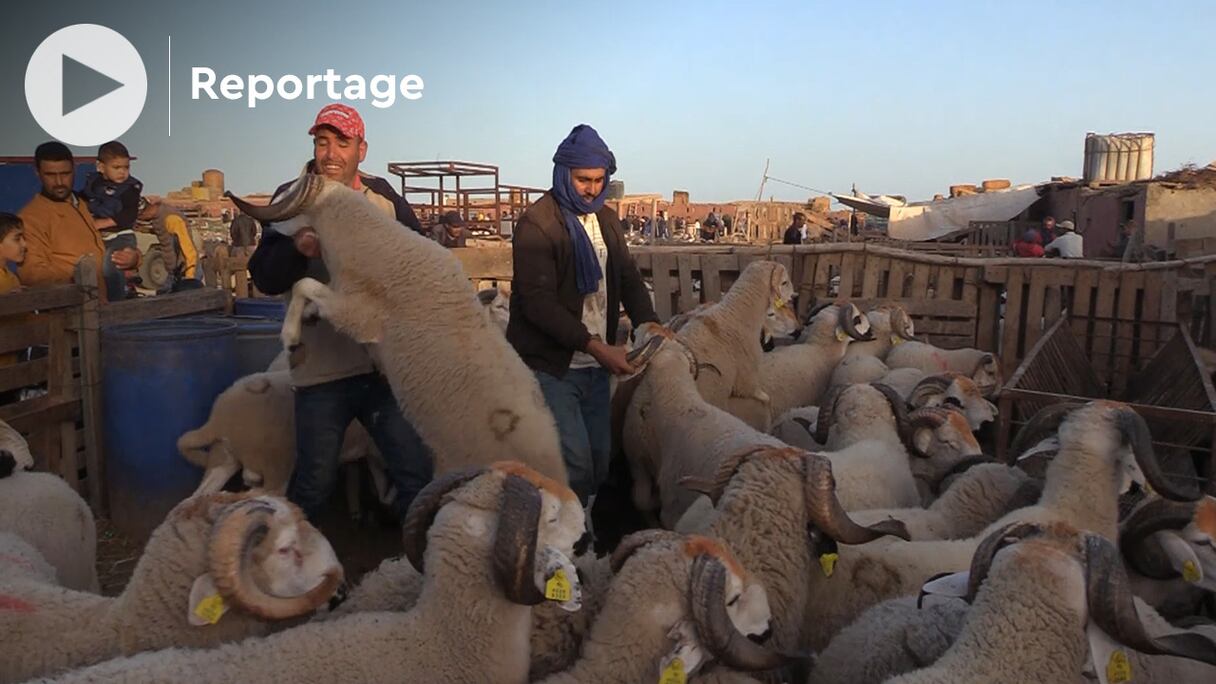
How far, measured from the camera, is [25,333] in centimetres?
557

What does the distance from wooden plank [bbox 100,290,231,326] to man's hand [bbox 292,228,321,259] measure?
2491 mm

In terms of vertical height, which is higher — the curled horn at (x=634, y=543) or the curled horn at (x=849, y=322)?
the curled horn at (x=849, y=322)

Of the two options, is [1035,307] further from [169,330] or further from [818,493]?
[169,330]

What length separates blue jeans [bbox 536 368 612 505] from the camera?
457cm

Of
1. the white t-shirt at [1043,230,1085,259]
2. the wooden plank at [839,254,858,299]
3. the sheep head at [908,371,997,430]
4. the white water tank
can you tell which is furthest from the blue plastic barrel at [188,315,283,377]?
the white water tank

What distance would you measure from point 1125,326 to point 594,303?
257 inches

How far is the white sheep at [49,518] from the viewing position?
4117 mm

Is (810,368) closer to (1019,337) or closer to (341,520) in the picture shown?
(1019,337)

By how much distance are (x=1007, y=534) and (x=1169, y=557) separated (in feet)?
4.75

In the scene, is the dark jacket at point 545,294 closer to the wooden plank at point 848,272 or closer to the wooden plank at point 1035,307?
the wooden plank at point 848,272

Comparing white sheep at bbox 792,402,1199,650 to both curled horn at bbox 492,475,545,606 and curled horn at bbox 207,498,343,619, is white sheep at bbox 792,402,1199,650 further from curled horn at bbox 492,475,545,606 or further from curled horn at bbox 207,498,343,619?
curled horn at bbox 207,498,343,619

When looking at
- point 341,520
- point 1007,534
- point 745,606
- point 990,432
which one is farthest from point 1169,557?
point 341,520

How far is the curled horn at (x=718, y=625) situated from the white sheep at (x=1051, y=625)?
1.46 ft

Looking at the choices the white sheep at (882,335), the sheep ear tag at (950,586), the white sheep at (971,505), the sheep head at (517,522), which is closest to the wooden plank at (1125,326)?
the white sheep at (882,335)
